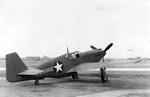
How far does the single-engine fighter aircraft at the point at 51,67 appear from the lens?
1075cm

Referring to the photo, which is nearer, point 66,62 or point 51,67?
point 51,67

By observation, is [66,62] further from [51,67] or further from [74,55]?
[51,67]

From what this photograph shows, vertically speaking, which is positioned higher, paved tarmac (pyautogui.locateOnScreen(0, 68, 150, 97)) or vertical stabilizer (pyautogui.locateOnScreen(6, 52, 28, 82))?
vertical stabilizer (pyautogui.locateOnScreen(6, 52, 28, 82))

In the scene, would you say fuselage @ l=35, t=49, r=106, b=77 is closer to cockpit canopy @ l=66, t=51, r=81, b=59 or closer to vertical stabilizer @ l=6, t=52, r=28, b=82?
cockpit canopy @ l=66, t=51, r=81, b=59

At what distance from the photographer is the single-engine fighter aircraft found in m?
10.8

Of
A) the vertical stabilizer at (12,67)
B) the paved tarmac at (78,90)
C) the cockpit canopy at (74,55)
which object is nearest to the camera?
the paved tarmac at (78,90)

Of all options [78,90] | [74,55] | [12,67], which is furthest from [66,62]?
[12,67]

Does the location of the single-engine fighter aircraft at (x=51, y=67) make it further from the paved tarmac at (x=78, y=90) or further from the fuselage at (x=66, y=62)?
the paved tarmac at (x=78, y=90)

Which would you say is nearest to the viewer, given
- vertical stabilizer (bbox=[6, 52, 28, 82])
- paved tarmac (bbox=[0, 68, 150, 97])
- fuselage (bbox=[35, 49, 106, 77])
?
paved tarmac (bbox=[0, 68, 150, 97])

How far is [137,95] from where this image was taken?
8383 mm

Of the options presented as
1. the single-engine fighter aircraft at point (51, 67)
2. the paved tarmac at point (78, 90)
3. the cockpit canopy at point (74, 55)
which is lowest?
the paved tarmac at point (78, 90)

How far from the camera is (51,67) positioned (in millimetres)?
12164

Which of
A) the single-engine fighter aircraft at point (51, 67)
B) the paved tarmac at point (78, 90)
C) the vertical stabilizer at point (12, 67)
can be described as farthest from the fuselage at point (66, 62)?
the vertical stabilizer at point (12, 67)

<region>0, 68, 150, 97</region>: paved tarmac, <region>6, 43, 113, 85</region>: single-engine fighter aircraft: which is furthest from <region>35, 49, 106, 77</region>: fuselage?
<region>0, 68, 150, 97</region>: paved tarmac
